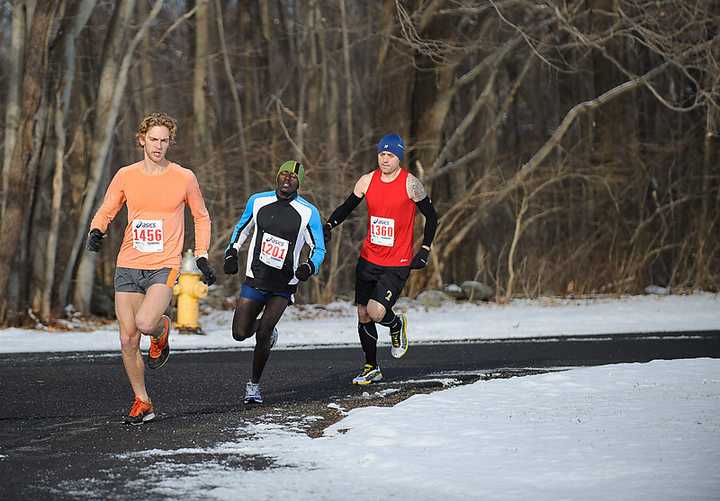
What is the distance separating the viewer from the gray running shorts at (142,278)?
9.32 m

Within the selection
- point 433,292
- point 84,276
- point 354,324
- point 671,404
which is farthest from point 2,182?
point 671,404

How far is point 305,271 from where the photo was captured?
10562 millimetres

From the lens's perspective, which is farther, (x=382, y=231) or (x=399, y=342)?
(x=399, y=342)

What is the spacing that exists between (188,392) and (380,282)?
195 centimetres

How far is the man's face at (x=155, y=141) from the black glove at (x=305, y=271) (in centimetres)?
174

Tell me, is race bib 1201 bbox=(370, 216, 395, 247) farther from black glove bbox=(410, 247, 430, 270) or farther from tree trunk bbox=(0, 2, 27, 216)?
tree trunk bbox=(0, 2, 27, 216)

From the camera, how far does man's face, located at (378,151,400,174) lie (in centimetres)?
1159

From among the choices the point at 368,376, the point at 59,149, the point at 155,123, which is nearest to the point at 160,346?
the point at 155,123

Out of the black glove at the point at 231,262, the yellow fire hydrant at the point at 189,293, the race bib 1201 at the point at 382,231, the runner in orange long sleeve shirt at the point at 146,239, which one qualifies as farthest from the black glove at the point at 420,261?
the yellow fire hydrant at the point at 189,293

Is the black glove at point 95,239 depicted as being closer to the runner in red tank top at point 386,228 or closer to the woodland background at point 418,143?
the runner in red tank top at point 386,228

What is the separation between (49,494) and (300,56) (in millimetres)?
30091

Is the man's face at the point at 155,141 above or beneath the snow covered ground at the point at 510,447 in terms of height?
above

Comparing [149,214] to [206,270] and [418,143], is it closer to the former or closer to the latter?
[206,270]

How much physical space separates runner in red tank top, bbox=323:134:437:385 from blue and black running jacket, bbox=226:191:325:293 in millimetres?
799
